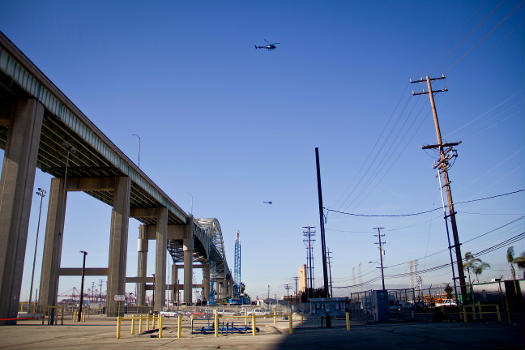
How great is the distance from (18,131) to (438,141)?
36.7 m

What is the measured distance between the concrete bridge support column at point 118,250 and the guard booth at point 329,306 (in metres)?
31.1

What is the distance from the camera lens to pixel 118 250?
5431 cm

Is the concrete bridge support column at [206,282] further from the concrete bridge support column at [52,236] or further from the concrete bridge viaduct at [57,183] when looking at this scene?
the concrete bridge support column at [52,236]

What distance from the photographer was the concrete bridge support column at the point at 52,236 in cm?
5219

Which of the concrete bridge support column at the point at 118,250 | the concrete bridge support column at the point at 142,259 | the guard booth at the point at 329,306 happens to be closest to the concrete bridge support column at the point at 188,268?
the concrete bridge support column at the point at 142,259

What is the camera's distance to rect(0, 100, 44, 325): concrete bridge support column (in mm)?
30625

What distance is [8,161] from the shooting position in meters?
33.0

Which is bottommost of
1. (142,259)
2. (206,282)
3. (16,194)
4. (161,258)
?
(206,282)

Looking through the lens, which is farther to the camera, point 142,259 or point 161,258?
point 142,259

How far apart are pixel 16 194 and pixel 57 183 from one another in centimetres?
2752

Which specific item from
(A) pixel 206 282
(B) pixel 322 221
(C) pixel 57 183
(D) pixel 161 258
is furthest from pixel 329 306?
(A) pixel 206 282

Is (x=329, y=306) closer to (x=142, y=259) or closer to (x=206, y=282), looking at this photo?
(x=142, y=259)

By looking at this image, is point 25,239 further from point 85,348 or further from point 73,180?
point 73,180

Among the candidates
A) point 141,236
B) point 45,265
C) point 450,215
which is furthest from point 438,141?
point 141,236
